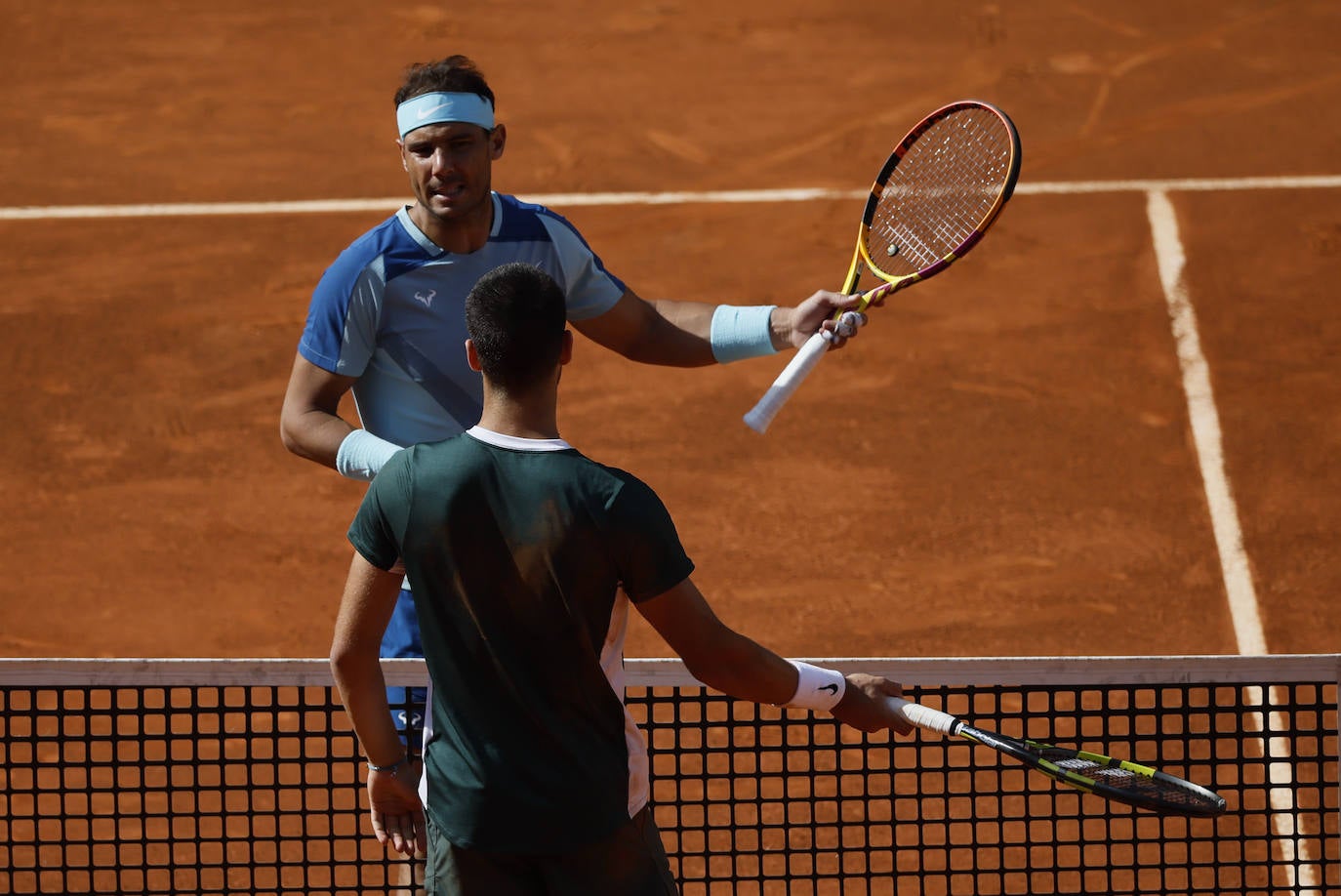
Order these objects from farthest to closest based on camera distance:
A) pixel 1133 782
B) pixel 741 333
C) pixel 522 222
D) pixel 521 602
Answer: pixel 741 333, pixel 522 222, pixel 1133 782, pixel 521 602

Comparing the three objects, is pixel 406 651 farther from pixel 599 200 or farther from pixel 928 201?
pixel 599 200

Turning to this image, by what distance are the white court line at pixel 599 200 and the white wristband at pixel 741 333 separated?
20.7 ft

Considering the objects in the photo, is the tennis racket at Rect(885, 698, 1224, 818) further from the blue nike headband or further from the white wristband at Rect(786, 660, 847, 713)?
the blue nike headband

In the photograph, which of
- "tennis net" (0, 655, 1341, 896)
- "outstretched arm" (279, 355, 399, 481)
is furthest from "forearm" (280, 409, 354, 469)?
"tennis net" (0, 655, 1341, 896)

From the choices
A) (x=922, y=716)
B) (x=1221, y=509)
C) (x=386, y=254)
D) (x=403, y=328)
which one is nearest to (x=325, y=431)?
(x=403, y=328)

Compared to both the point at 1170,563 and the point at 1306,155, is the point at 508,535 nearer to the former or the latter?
the point at 1170,563

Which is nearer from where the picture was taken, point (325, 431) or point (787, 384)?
point (325, 431)

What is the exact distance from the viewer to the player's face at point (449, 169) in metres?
3.72

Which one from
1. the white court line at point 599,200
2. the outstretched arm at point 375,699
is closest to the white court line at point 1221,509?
the white court line at point 599,200

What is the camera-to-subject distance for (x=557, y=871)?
2729mm

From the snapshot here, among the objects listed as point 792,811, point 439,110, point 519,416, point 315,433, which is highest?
point 439,110

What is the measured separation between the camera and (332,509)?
7594 millimetres

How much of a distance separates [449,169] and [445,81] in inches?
8.5

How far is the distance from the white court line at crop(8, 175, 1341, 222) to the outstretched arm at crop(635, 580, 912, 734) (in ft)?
24.8
